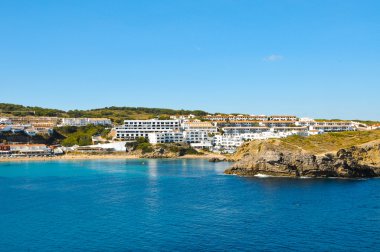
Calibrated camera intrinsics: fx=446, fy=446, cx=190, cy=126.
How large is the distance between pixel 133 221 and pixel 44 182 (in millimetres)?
24584

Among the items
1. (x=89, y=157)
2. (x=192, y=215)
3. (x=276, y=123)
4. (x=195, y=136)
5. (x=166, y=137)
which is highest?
(x=276, y=123)

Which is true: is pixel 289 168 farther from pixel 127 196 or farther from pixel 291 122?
pixel 291 122

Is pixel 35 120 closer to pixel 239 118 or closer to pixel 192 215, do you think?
pixel 239 118

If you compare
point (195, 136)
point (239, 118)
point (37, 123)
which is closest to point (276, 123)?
point (239, 118)

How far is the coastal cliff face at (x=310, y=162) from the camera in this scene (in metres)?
48.7

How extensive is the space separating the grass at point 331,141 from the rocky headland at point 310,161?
12 cm

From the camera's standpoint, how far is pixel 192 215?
99.7 feet

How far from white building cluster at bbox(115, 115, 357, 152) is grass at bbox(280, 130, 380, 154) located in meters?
25.1

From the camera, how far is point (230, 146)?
9438 centimetres

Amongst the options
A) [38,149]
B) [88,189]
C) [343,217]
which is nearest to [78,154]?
[38,149]

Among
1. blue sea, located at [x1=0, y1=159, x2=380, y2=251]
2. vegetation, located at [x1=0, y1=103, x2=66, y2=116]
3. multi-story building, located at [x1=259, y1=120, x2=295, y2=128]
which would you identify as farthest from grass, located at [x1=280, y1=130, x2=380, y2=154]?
vegetation, located at [x1=0, y1=103, x2=66, y2=116]

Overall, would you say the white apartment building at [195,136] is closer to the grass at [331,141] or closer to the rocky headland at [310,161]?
the grass at [331,141]

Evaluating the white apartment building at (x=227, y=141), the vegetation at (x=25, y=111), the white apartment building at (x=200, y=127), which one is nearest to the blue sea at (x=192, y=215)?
the white apartment building at (x=227, y=141)

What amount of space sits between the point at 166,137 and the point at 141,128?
1055 cm
